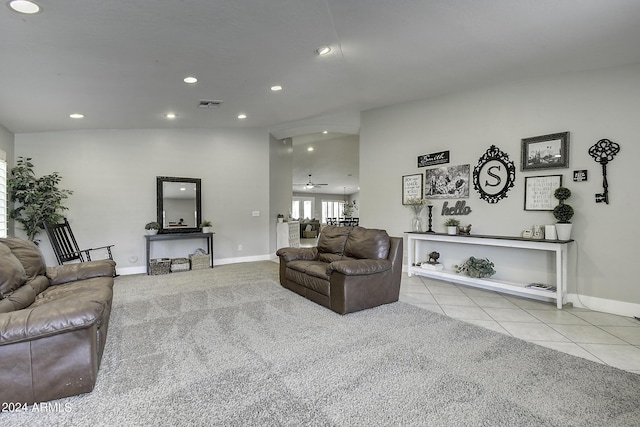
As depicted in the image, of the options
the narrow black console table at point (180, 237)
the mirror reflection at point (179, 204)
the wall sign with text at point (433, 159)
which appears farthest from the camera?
the mirror reflection at point (179, 204)

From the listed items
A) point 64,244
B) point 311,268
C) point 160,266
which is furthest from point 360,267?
point 64,244

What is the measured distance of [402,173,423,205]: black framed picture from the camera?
5234mm

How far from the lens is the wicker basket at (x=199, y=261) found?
5.98 m

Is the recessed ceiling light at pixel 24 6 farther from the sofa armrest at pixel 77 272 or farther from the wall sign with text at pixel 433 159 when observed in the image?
the wall sign with text at pixel 433 159

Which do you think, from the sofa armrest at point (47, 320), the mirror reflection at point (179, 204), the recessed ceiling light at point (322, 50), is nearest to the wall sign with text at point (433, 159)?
the recessed ceiling light at point (322, 50)

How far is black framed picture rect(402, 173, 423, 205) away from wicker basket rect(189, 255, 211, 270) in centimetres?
389

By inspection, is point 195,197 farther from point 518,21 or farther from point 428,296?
point 518,21

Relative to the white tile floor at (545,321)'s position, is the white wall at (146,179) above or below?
above

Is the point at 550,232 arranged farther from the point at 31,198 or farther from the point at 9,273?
the point at 31,198

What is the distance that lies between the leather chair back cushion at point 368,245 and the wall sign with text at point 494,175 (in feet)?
5.73

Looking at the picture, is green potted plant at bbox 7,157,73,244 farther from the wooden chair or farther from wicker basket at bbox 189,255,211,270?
wicker basket at bbox 189,255,211,270

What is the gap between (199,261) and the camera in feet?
19.8

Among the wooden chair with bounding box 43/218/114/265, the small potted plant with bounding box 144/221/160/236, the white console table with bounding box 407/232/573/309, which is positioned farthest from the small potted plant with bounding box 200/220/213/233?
the white console table with bounding box 407/232/573/309

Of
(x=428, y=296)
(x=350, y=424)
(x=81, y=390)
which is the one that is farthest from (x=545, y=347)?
(x=81, y=390)
